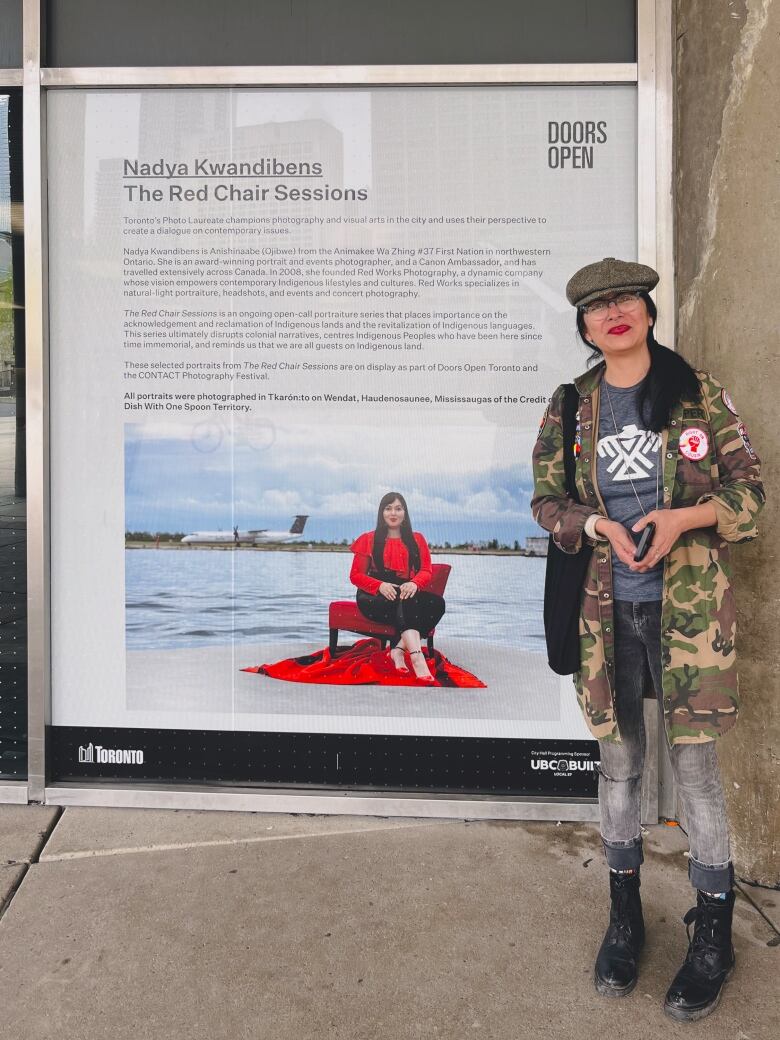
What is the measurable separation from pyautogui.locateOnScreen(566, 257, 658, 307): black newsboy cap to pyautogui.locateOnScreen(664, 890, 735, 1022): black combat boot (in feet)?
5.63

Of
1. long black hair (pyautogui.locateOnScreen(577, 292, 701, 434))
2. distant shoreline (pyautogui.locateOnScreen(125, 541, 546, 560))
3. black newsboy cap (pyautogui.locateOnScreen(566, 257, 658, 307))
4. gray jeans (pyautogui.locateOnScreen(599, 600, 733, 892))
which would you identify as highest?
black newsboy cap (pyautogui.locateOnScreen(566, 257, 658, 307))

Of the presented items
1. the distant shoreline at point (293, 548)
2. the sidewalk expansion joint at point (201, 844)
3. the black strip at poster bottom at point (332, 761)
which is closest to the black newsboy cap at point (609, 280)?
the distant shoreline at point (293, 548)

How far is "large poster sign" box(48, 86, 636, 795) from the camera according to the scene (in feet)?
11.3

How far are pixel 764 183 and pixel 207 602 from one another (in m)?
2.68

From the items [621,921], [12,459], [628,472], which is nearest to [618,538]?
[628,472]

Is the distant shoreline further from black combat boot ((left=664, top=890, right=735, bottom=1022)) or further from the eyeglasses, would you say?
black combat boot ((left=664, top=890, right=735, bottom=1022))

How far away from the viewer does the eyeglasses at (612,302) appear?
7.64 ft

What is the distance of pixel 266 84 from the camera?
3.46 metres

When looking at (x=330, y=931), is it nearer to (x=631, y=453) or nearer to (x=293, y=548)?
(x=293, y=548)

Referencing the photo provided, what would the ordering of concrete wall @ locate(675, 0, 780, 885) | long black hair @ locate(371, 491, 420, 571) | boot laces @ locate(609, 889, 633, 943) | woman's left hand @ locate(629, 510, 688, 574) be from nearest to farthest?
woman's left hand @ locate(629, 510, 688, 574) → boot laces @ locate(609, 889, 633, 943) → concrete wall @ locate(675, 0, 780, 885) → long black hair @ locate(371, 491, 420, 571)

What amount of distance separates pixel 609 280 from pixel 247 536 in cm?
193

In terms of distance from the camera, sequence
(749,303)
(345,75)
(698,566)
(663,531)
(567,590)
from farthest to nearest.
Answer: (345,75)
(749,303)
(567,590)
(698,566)
(663,531)

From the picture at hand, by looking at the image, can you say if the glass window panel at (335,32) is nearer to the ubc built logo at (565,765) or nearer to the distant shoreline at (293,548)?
Answer: the distant shoreline at (293,548)

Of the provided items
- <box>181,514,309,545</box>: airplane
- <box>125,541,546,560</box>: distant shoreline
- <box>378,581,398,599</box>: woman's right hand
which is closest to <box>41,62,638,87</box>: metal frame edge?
<box>181,514,309,545</box>: airplane
